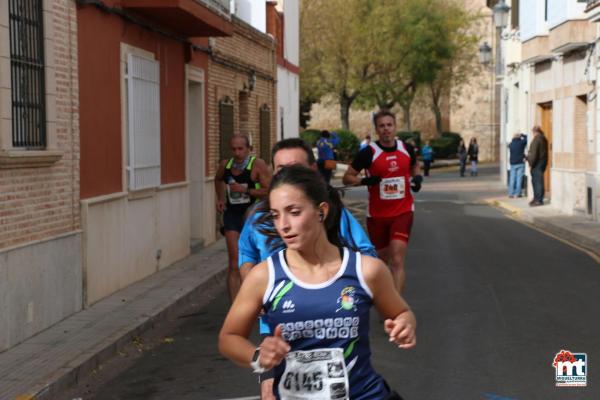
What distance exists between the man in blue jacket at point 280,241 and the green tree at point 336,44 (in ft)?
165

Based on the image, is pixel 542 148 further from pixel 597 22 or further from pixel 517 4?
pixel 517 4

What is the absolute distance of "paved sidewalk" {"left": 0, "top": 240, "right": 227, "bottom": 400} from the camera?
24.4 ft

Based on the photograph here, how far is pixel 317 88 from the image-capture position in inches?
2240

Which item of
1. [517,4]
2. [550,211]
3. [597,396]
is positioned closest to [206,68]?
[550,211]

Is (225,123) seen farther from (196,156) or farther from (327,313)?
(327,313)

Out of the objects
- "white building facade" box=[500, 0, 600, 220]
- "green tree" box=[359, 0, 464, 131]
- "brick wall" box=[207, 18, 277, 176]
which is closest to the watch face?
"brick wall" box=[207, 18, 277, 176]

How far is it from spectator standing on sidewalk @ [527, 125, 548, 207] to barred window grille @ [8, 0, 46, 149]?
17.9 meters

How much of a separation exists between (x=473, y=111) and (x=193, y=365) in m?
56.4

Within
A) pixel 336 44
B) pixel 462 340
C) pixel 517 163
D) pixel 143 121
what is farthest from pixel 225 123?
pixel 336 44

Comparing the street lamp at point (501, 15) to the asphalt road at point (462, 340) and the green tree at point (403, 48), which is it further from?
the green tree at point (403, 48)

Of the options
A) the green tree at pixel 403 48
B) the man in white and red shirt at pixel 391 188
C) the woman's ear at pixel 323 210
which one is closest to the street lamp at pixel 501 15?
the man in white and red shirt at pixel 391 188

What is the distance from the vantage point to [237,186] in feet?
33.6

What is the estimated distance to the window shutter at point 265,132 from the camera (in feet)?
78.8

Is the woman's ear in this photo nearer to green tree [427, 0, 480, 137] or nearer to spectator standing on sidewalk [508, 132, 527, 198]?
spectator standing on sidewalk [508, 132, 527, 198]
